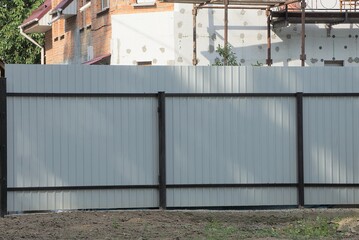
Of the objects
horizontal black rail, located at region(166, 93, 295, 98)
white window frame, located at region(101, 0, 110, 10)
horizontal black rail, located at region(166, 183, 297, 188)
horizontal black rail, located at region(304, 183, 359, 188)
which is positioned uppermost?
white window frame, located at region(101, 0, 110, 10)

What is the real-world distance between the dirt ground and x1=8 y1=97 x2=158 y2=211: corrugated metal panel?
0.58 meters

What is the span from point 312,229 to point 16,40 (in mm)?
33426

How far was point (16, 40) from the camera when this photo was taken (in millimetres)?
44500

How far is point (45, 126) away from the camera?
1438cm

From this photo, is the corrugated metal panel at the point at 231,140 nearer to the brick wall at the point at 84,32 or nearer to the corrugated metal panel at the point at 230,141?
the corrugated metal panel at the point at 230,141

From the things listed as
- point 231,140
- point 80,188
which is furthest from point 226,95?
point 80,188

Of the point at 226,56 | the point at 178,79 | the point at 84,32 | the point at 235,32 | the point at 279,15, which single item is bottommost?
the point at 178,79

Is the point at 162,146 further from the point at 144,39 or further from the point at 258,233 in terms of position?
the point at 144,39

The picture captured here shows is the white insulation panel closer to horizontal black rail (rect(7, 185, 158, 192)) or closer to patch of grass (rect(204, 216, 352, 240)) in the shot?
horizontal black rail (rect(7, 185, 158, 192))

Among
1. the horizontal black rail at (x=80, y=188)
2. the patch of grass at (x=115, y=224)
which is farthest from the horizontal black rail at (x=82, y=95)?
the patch of grass at (x=115, y=224)

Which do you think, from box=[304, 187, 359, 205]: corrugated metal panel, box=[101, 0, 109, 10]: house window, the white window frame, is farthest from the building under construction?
box=[304, 187, 359, 205]: corrugated metal panel

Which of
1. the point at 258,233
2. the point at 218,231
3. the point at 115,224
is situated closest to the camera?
the point at 258,233

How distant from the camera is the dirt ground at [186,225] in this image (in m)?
12.2

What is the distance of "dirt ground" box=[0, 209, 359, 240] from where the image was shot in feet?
40.0
